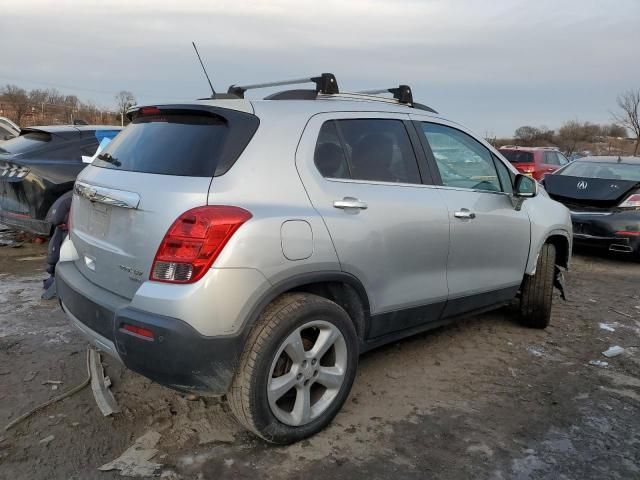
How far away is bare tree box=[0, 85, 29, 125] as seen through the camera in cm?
2862

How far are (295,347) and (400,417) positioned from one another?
88cm

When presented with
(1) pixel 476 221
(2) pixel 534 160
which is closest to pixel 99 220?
(1) pixel 476 221

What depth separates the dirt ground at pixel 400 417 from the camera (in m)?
2.73

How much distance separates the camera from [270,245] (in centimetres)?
259

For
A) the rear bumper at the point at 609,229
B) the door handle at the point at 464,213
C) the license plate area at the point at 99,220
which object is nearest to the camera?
the license plate area at the point at 99,220

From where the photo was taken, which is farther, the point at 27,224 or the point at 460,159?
the point at 27,224

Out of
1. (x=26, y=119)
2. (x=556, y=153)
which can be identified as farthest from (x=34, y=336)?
(x=26, y=119)

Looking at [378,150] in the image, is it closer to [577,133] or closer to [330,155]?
[330,155]

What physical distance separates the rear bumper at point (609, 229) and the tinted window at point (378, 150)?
4926 mm

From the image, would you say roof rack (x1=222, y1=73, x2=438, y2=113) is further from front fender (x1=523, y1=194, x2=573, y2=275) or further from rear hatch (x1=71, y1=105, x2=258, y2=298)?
front fender (x1=523, y1=194, x2=573, y2=275)

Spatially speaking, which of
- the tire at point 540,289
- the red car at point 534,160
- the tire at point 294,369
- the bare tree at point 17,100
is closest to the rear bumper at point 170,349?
the tire at point 294,369

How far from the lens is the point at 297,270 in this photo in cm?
271

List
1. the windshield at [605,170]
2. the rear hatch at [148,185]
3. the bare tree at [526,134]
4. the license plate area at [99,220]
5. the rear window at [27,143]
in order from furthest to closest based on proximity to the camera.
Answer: the bare tree at [526,134]
the windshield at [605,170]
the rear window at [27,143]
the license plate area at [99,220]
the rear hatch at [148,185]

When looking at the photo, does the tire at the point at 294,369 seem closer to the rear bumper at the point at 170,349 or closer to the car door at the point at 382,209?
the rear bumper at the point at 170,349
